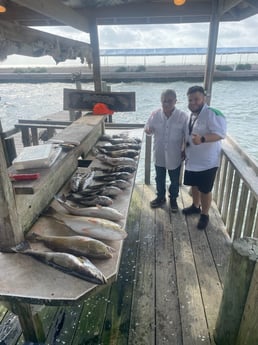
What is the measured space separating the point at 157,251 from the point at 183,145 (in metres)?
1.52

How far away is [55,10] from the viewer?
92.7 inches

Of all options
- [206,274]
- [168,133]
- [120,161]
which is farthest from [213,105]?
[206,274]

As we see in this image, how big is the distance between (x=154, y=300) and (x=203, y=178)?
62.6 inches

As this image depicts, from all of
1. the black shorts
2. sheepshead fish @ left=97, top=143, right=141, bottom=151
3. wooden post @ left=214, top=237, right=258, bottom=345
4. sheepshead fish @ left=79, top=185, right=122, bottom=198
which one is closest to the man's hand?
the black shorts

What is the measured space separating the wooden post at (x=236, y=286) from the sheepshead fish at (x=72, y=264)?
0.96 meters

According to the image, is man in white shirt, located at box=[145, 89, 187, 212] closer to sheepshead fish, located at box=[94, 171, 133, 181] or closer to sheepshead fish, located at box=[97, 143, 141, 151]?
sheepshead fish, located at box=[97, 143, 141, 151]

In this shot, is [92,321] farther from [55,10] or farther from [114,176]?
[55,10]

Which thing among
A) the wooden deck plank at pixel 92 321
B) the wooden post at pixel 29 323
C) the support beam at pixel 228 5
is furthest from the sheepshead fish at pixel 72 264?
the support beam at pixel 228 5

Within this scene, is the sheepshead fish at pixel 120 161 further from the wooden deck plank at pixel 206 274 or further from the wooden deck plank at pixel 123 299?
the wooden deck plank at pixel 206 274

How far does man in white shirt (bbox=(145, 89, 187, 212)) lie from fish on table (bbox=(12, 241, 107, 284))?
2.38m

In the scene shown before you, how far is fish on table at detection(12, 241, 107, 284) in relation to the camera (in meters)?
1.47

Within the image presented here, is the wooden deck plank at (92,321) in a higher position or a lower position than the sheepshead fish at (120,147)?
lower

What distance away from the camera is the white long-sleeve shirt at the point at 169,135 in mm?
3520

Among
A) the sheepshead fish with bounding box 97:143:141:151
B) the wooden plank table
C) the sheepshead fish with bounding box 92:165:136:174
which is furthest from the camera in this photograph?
the sheepshead fish with bounding box 97:143:141:151
